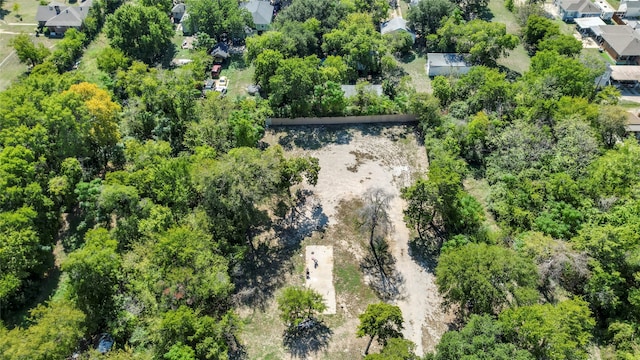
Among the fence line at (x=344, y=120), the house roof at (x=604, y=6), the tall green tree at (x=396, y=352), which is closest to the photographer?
the tall green tree at (x=396, y=352)

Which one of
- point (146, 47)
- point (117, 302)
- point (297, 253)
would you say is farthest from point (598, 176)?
point (146, 47)

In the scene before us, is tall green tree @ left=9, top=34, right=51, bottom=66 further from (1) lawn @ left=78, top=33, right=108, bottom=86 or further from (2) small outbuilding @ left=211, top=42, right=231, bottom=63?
(2) small outbuilding @ left=211, top=42, right=231, bottom=63

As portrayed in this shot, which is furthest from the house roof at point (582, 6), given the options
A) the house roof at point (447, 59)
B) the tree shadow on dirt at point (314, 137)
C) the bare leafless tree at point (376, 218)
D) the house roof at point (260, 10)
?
the bare leafless tree at point (376, 218)

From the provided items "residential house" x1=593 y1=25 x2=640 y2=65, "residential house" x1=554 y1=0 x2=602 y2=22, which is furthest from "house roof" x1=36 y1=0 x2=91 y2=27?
"residential house" x1=593 y1=25 x2=640 y2=65

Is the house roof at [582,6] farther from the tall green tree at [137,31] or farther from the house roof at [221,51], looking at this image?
the tall green tree at [137,31]

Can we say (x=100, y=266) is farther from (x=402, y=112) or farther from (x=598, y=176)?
(x=598, y=176)
